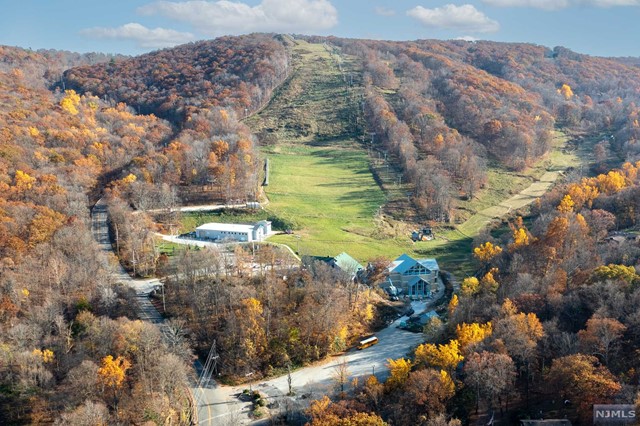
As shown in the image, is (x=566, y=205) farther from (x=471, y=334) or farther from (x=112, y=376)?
(x=112, y=376)

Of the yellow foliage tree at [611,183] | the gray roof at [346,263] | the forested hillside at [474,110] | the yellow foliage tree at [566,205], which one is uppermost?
the forested hillside at [474,110]

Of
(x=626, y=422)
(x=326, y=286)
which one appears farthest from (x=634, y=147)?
(x=626, y=422)

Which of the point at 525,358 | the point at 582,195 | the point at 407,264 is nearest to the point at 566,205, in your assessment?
the point at 582,195

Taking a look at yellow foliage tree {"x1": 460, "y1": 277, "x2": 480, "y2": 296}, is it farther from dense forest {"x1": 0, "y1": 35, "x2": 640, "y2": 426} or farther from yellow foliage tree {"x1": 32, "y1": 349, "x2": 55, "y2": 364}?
yellow foliage tree {"x1": 32, "y1": 349, "x2": 55, "y2": 364}

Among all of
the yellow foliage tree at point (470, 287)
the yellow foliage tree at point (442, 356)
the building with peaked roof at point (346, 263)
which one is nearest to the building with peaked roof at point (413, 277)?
the building with peaked roof at point (346, 263)

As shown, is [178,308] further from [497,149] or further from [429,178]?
[497,149]

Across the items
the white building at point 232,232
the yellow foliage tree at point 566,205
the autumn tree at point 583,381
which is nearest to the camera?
the autumn tree at point 583,381

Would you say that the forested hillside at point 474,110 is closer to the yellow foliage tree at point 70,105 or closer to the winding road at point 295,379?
the winding road at point 295,379

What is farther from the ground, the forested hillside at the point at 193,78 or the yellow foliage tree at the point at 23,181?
the forested hillside at the point at 193,78
